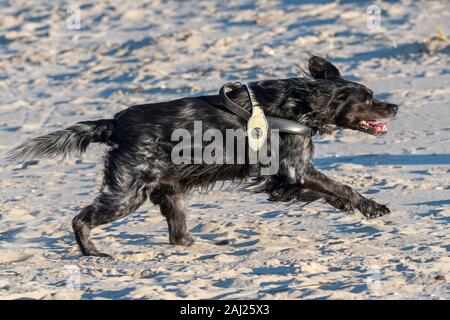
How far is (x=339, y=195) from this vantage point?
Result: 7.90 meters

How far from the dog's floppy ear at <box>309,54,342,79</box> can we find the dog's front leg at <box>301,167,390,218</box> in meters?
Result: 0.72

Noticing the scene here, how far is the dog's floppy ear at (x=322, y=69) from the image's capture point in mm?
8141

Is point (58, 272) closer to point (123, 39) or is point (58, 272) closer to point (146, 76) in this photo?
point (146, 76)

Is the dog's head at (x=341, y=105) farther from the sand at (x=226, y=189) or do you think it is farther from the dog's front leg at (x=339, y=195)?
the sand at (x=226, y=189)

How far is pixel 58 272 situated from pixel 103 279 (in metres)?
0.36

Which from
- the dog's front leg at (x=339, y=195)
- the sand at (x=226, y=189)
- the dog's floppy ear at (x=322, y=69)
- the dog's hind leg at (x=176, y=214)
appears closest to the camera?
the sand at (x=226, y=189)

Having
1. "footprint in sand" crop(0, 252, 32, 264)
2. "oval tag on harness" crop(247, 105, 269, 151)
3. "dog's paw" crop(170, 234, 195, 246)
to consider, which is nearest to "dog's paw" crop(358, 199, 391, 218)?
"oval tag on harness" crop(247, 105, 269, 151)

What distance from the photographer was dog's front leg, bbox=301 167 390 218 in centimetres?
782

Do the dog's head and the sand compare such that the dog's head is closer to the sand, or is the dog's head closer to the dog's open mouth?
the dog's open mouth

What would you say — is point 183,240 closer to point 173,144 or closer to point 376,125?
point 173,144

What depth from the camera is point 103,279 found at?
23.3ft

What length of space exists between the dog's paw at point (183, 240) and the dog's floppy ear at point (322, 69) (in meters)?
1.48

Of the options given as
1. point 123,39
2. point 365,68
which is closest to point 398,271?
point 365,68

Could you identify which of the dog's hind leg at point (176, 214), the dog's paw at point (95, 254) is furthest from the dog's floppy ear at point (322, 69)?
the dog's paw at point (95, 254)
